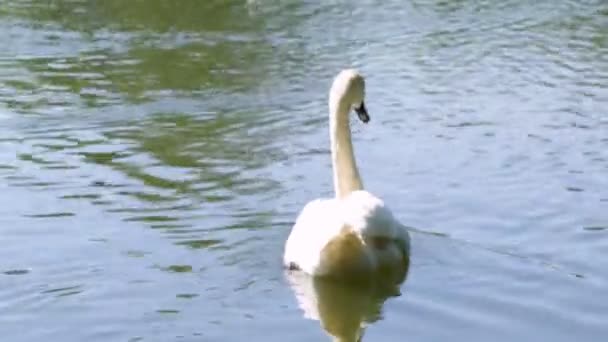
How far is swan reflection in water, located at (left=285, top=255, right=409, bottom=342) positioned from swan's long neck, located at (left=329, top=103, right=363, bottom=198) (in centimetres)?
81

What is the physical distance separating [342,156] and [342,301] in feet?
4.65

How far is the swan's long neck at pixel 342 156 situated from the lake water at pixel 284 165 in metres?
0.62

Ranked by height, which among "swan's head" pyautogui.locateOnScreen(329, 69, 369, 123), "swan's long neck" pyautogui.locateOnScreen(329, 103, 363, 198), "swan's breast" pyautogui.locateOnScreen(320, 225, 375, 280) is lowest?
"swan's breast" pyautogui.locateOnScreen(320, 225, 375, 280)

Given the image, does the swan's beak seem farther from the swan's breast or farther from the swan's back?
the swan's breast

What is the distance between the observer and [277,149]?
1388 cm

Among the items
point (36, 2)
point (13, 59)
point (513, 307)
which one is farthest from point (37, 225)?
point (36, 2)

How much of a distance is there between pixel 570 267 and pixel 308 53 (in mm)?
9458

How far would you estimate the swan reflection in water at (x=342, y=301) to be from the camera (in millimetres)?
9148

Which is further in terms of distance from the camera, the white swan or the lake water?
the white swan

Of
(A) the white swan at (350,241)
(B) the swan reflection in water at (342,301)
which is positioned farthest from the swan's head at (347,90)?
(B) the swan reflection in water at (342,301)

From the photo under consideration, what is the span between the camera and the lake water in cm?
925

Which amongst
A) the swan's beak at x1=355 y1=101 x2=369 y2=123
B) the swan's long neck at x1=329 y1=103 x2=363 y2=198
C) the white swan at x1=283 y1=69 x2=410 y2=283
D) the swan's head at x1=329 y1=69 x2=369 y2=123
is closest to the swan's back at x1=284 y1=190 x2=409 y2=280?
the white swan at x1=283 y1=69 x2=410 y2=283

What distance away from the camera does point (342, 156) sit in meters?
10.6

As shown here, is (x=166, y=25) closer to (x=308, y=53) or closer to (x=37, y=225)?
(x=308, y=53)
